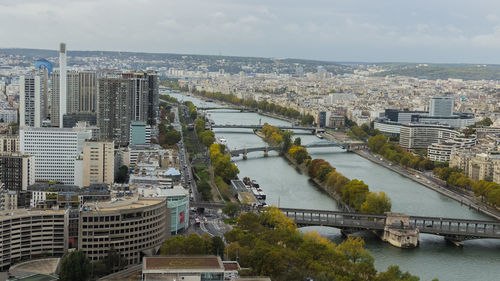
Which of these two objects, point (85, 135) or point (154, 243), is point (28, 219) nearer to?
point (154, 243)

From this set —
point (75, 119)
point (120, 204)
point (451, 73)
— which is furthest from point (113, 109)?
point (451, 73)

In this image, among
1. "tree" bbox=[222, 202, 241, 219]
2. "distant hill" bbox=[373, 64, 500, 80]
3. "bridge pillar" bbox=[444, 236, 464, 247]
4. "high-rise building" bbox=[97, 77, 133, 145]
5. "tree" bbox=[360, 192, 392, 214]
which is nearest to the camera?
"bridge pillar" bbox=[444, 236, 464, 247]

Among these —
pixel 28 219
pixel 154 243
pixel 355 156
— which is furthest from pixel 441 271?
pixel 355 156

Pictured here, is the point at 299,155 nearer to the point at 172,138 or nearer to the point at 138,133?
the point at 172,138

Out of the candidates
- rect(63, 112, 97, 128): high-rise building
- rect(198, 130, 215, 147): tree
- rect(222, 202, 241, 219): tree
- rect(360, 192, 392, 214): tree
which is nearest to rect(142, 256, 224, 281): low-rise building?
rect(222, 202, 241, 219): tree

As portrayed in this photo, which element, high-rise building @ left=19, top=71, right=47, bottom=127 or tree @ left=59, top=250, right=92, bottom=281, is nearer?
tree @ left=59, top=250, right=92, bottom=281

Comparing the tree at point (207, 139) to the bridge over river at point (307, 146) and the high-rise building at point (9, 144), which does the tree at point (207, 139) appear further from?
the high-rise building at point (9, 144)

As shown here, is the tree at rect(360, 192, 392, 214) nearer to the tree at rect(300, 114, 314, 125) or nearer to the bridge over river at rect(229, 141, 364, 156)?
the bridge over river at rect(229, 141, 364, 156)

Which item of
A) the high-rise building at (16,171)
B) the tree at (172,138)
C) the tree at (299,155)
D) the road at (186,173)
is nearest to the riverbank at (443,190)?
the tree at (299,155)
